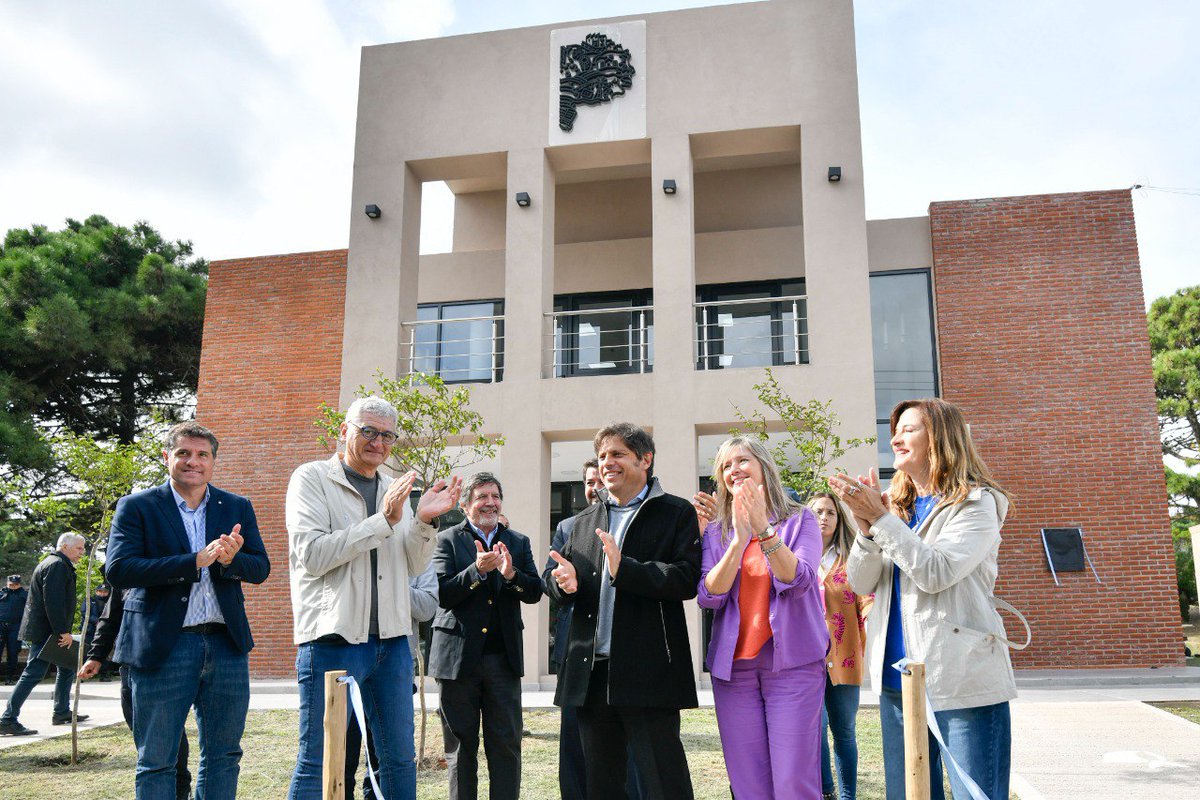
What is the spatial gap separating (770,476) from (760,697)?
88 cm

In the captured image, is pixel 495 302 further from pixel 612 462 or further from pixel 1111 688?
pixel 612 462

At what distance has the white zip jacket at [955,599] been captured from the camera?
2.96 metres

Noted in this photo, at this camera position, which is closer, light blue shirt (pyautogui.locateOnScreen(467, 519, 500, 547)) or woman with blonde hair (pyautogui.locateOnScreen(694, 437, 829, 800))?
woman with blonde hair (pyautogui.locateOnScreen(694, 437, 829, 800))

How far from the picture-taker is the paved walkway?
5.71 meters

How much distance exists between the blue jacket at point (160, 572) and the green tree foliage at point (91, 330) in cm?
1588

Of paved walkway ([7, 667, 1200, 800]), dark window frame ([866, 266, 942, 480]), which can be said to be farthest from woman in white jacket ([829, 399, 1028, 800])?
dark window frame ([866, 266, 942, 480])

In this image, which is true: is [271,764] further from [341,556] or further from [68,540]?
[341,556]

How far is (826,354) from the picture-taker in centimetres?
1177

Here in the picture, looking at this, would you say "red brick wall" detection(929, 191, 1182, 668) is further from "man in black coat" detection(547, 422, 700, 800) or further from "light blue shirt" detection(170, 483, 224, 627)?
"light blue shirt" detection(170, 483, 224, 627)

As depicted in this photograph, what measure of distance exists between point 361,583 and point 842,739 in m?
2.75

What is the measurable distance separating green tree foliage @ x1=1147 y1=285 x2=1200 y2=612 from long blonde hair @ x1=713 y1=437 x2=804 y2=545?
21.0 m

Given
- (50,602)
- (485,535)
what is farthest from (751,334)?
(50,602)

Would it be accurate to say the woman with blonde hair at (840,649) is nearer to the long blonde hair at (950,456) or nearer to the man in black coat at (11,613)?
the long blonde hair at (950,456)

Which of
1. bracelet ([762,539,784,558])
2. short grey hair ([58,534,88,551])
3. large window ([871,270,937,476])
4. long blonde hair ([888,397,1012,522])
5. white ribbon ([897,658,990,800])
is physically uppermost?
large window ([871,270,937,476])
